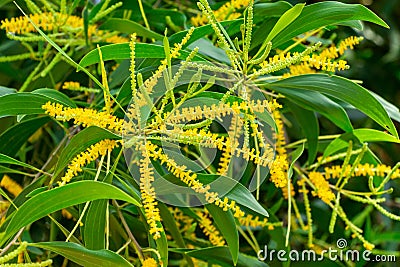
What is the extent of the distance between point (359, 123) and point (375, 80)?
235 mm

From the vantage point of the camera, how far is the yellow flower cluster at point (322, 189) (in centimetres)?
79

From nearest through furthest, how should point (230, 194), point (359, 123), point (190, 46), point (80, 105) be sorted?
1. point (230, 194)
2. point (190, 46)
3. point (80, 105)
4. point (359, 123)

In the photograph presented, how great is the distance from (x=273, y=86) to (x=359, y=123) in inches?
34.0

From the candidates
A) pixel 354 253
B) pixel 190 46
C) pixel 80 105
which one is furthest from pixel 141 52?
pixel 354 253

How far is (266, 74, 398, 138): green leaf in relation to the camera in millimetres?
695

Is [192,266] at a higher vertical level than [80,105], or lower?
lower

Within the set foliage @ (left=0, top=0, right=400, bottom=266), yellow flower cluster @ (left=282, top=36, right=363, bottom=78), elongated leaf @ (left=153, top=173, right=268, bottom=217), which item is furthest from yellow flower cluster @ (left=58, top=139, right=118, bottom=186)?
yellow flower cluster @ (left=282, top=36, right=363, bottom=78)

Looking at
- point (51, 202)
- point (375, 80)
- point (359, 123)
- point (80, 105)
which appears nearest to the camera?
point (51, 202)

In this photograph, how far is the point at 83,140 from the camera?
2.02 ft

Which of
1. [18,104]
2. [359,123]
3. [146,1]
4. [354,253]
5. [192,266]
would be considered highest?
[146,1]

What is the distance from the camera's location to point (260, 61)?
0.59 meters

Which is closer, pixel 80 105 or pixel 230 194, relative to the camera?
pixel 230 194

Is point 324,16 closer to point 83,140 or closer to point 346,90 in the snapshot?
point 346,90

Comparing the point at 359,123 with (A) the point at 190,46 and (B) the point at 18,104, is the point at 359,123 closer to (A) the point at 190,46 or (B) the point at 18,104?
(A) the point at 190,46
